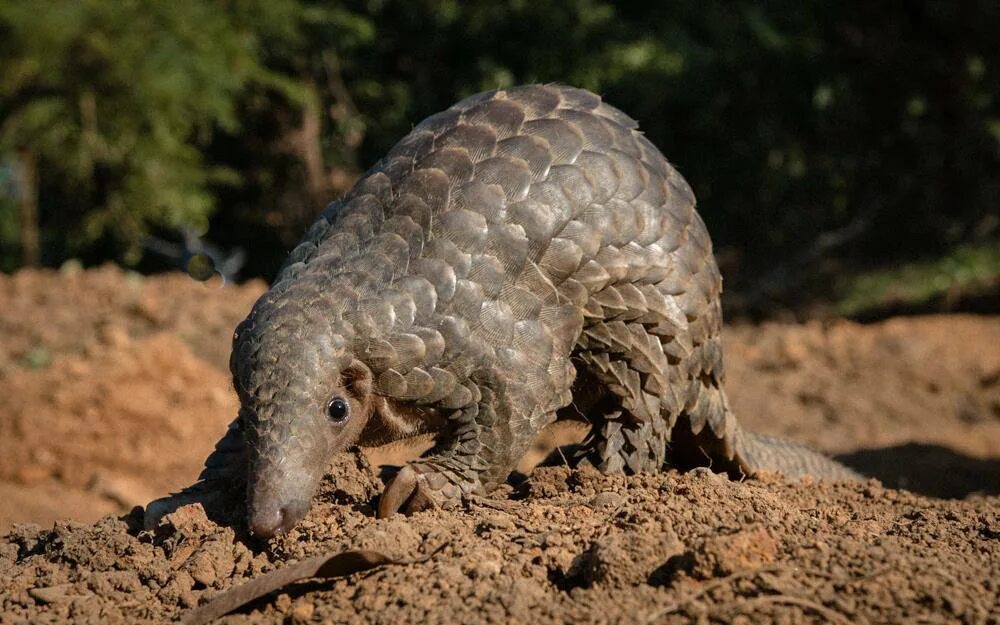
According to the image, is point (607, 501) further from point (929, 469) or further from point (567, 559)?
point (929, 469)

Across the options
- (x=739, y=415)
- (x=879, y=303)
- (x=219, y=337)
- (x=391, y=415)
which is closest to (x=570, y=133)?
(x=391, y=415)

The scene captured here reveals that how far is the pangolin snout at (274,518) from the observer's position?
3.32 m

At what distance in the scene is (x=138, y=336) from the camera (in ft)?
26.9

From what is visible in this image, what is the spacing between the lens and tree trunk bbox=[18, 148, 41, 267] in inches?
443

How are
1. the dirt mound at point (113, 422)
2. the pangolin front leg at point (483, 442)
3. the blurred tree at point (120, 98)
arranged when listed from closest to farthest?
the pangolin front leg at point (483, 442)
the dirt mound at point (113, 422)
the blurred tree at point (120, 98)

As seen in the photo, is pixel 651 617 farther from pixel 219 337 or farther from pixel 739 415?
pixel 219 337

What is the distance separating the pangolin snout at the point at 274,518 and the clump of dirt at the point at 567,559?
0.05 meters

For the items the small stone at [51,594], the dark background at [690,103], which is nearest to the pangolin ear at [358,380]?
the small stone at [51,594]

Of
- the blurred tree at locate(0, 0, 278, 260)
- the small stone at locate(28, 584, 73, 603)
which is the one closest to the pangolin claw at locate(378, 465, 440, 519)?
the small stone at locate(28, 584, 73, 603)

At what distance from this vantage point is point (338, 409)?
11.8ft

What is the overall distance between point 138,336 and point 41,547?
476 cm

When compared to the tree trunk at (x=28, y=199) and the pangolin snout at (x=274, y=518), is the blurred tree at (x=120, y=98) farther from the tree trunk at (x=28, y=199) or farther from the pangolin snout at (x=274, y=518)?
the pangolin snout at (x=274, y=518)

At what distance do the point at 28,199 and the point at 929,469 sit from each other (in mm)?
9384

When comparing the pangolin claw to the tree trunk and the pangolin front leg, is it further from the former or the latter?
the tree trunk
